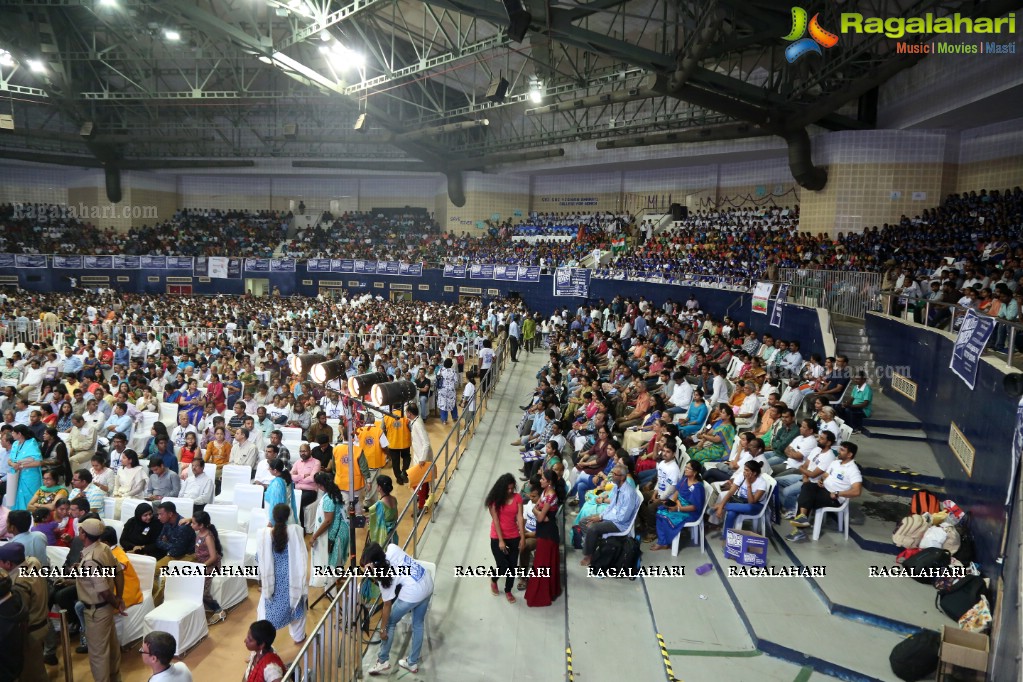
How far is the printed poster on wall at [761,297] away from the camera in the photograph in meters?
15.9

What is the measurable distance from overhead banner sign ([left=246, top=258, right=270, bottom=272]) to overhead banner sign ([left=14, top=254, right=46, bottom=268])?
10518 millimetres

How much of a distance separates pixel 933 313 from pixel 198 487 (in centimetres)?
1106

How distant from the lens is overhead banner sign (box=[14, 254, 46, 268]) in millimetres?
34656

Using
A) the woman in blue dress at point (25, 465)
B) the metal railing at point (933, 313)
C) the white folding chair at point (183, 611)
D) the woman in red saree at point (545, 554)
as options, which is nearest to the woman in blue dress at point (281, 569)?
the white folding chair at point (183, 611)

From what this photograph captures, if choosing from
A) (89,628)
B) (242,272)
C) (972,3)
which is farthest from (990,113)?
(242,272)

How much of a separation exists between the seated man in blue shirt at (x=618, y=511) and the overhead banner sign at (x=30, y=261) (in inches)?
1519

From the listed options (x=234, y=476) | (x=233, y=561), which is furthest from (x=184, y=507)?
(x=234, y=476)

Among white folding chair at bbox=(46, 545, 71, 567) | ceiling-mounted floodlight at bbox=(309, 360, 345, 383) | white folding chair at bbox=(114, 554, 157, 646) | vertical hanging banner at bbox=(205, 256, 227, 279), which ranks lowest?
white folding chair at bbox=(114, 554, 157, 646)

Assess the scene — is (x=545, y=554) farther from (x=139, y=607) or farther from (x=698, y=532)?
(x=139, y=607)

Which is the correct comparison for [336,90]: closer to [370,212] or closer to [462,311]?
[462,311]

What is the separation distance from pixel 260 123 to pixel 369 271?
12128 millimetres

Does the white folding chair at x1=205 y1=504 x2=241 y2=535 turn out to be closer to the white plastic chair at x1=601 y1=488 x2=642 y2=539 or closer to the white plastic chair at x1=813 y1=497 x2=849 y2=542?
the white plastic chair at x1=601 y1=488 x2=642 y2=539

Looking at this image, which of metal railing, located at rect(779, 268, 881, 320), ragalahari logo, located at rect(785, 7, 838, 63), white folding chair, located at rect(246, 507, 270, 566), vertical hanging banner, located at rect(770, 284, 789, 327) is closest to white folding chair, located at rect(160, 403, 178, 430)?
white folding chair, located at rect(246, 507, 270, 566)

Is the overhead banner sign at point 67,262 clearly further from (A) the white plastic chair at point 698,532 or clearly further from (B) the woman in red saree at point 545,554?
(A) the white plastic chair at point 698,532
